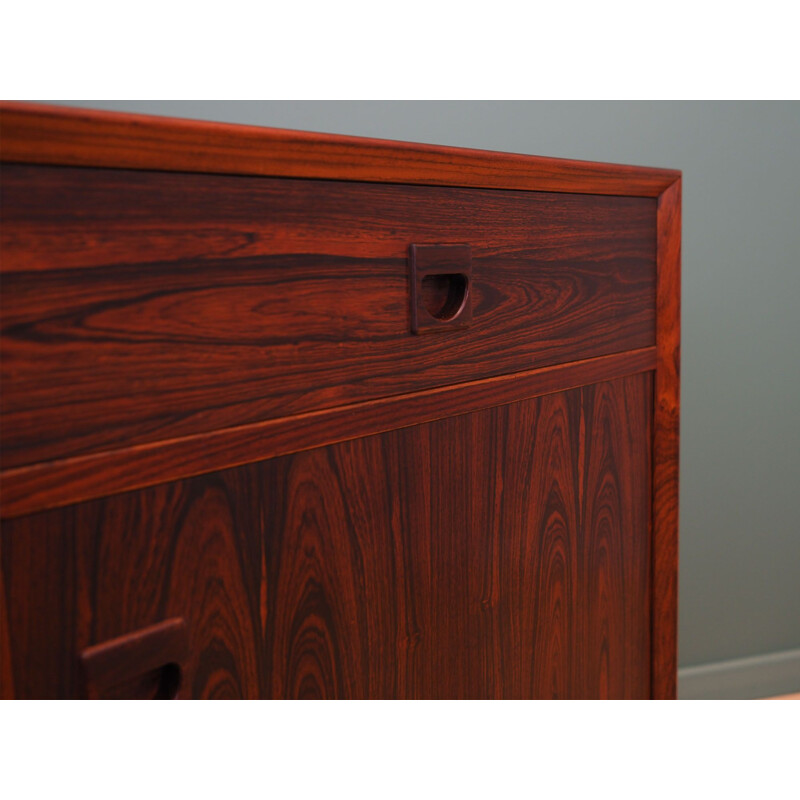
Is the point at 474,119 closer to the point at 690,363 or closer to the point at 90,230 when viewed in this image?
the point at 690,363

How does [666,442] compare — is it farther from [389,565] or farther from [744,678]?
[744,678]

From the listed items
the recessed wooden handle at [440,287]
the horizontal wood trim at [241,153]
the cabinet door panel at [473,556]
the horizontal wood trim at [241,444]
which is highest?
the horizontal wood trim at [241,153]

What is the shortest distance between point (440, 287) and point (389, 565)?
0.63 ft

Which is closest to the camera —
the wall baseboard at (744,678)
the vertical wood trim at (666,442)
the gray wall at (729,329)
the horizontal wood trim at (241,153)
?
the horizontal wood trim at (241,153)

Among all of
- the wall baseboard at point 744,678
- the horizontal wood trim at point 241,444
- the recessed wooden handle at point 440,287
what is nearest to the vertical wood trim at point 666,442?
the horizontal wood trim at point 241,444

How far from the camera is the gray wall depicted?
1281mm

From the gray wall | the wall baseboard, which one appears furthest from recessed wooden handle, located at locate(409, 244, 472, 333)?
the wall baseboard

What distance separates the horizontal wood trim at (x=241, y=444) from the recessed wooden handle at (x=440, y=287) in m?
0.05

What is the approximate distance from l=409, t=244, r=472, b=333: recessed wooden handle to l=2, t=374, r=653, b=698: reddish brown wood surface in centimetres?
7

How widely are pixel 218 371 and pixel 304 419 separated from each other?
7 centimetres

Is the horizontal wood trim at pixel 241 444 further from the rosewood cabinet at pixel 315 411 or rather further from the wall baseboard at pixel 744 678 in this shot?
the wall baseboard at pixel 744 678

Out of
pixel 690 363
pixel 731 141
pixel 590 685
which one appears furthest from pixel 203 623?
pixel 731 141

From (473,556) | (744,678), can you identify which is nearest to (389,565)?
(473,556)

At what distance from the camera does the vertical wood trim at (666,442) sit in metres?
0.84
